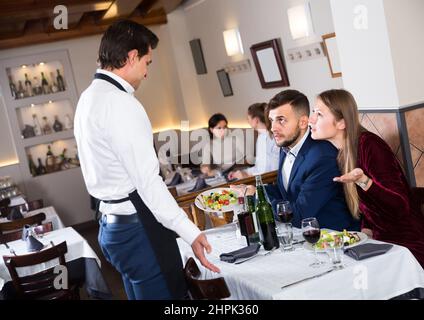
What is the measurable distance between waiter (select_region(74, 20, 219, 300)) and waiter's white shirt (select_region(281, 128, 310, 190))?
3.22ft

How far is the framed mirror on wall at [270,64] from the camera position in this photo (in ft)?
20.1

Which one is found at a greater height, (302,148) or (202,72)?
(202,72)

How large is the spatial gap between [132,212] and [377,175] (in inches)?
44.8

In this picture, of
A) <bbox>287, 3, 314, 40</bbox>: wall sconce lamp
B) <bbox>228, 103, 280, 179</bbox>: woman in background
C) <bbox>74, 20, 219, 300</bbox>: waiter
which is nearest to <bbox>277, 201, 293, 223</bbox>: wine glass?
<bbox>74, 20, 219, 300</bbox>: waiter

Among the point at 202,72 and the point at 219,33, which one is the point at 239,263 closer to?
the point at 219,33

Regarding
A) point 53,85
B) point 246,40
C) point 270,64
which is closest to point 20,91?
point 53,85

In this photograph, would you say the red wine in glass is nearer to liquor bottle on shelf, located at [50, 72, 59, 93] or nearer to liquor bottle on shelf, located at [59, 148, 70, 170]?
liquor bottle on shelf, located at [59, 148, 70, 170]

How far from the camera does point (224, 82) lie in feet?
25.4

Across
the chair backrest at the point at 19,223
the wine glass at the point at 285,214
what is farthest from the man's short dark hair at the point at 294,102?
the chair backrest at the point at 19,223

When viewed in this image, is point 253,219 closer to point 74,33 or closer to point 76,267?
point 76,267

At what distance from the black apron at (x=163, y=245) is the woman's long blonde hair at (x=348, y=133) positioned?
2.95ft

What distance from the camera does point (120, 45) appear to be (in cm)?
239
